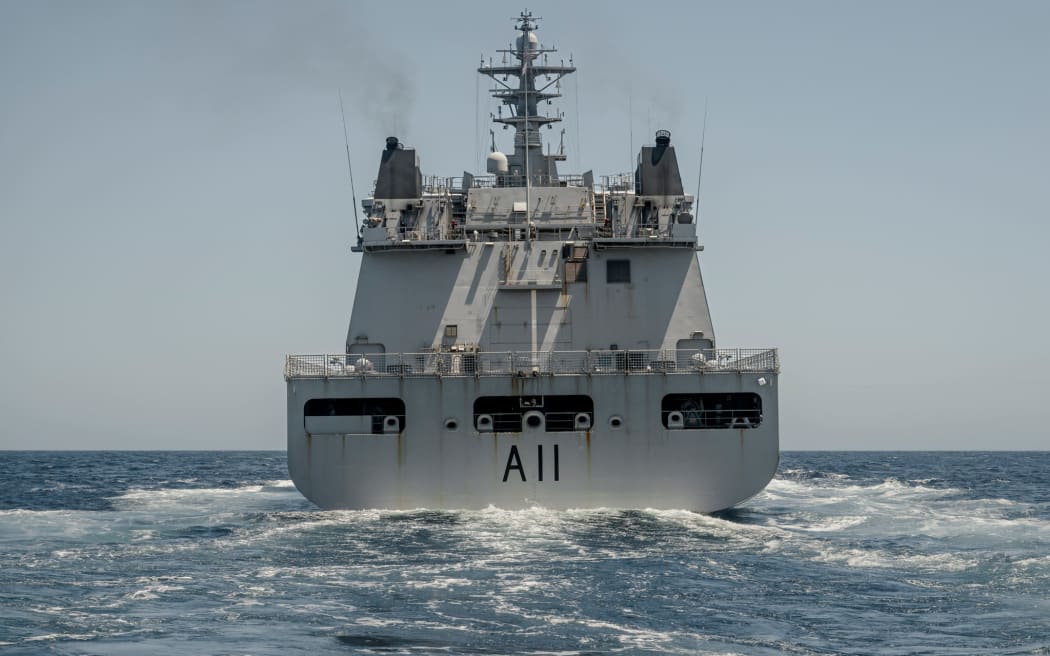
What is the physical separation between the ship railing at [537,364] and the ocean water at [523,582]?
327cm

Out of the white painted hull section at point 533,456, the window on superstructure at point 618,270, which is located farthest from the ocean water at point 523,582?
the window on superstructure at point 618,270

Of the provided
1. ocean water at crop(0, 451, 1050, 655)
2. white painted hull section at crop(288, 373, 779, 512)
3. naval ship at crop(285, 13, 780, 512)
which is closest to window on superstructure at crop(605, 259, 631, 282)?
naval ship at crop(285, 13, 780, 512)

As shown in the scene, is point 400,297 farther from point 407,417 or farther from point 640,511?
point 640,511

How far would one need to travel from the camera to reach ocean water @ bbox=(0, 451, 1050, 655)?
47.2 feet

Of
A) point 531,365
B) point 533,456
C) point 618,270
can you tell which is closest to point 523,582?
point 533,456

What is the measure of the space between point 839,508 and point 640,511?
971cm

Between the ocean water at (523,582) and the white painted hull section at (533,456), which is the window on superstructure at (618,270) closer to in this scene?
the white painted hull section at (533,456)

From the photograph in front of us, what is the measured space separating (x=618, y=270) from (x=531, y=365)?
154 inches

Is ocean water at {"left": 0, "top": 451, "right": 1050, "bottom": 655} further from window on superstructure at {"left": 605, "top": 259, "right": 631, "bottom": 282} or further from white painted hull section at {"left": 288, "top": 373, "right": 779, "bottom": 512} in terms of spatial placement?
window on superstructure at {"left": 605, "top": 259, "right": 631, "bottom": 282}

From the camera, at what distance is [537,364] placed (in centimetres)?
2897

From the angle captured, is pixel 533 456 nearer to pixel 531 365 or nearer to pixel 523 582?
pixel 531 365

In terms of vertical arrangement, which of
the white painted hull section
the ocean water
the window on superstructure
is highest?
the window on superstructure

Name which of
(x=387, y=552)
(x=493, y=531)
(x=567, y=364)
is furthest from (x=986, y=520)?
(x=387, y=552)

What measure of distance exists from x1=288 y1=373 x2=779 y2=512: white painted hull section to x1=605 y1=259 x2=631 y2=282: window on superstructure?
15.0 feet
